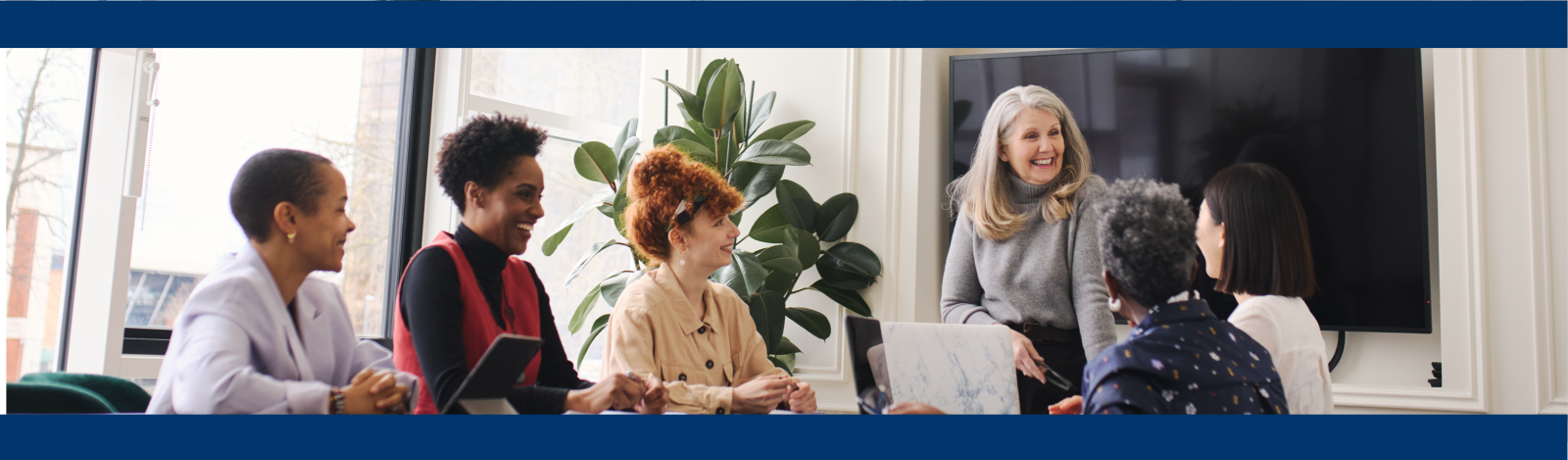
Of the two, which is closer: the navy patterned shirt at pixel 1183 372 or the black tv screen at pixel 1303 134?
the navy patterned shirt at pixel 1183 372

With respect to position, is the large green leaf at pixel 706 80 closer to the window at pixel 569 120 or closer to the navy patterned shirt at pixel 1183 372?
the window at pixel 569 120

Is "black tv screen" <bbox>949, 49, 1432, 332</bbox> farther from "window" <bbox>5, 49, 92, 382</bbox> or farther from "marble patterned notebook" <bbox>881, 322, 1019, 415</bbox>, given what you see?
"window" <bbox>5, 49, 92, 382</bbox>

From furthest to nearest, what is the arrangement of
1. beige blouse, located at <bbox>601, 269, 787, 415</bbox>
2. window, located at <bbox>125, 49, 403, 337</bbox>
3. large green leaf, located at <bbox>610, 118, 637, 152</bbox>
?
1. large green leaf, located at <bbox>610, 118, 637, 152</bbox>
2. window, located at <bbox>125, 49, 403, 337</bbox>
3. beige blouse, located at <bbox>601, 269, 787, 415</bbox>

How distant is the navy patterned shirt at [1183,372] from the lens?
1046 mm

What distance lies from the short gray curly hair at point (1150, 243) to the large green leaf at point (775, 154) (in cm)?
187

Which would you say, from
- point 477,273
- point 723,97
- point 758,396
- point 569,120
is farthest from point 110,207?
point 569,120

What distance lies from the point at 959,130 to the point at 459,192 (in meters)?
2.39

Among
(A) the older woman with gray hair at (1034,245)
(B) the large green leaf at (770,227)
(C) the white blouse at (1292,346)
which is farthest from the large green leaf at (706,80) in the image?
(C) the white blouse at (1292,346)

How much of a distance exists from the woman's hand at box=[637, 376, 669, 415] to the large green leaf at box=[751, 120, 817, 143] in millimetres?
1835

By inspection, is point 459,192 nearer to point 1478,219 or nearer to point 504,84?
point 504,84

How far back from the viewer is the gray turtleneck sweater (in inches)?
82.5

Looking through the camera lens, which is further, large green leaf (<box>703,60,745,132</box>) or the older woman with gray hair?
large green leaf (<box>703,60,745,132</box>)

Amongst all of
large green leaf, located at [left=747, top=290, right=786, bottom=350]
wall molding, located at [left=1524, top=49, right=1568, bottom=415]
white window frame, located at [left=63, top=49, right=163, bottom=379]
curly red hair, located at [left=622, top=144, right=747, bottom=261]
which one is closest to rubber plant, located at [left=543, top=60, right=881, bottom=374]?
large green leaf, located at [left=747, top=290, right=786, bottom=350]
